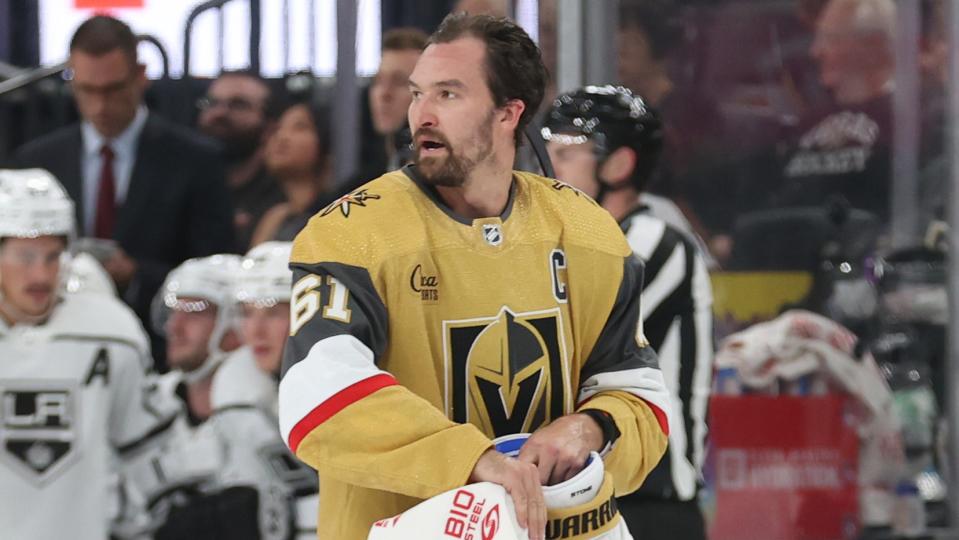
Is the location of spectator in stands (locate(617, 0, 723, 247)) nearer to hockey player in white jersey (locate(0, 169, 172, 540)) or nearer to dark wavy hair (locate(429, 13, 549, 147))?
hockey player in white jersey (locate(0, 169, 172, 540))

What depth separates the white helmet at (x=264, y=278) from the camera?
5.11 m

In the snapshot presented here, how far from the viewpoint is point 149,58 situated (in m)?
5.53

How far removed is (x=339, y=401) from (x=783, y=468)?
363 cm

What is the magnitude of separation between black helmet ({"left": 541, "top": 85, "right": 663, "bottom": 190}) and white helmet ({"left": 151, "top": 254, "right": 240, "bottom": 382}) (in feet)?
5.41

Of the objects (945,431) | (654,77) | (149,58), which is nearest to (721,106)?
(654,77)

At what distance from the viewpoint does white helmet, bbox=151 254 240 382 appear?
5.37 m

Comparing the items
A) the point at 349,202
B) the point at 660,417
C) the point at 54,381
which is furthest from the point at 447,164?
the point at 54,381

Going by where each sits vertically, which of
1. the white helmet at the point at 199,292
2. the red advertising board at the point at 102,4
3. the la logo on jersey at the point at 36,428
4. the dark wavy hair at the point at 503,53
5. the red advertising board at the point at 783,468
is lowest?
the red advertising board at the point at 783,468

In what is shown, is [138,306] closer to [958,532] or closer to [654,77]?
[654,77]

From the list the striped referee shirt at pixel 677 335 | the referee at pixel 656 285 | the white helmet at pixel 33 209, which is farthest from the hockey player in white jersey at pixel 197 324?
the striped referee shirt at pixel 677 335

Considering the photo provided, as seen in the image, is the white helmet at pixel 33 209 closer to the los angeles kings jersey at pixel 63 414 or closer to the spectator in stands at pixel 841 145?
the los angeles kings jersey at pixel 63 414

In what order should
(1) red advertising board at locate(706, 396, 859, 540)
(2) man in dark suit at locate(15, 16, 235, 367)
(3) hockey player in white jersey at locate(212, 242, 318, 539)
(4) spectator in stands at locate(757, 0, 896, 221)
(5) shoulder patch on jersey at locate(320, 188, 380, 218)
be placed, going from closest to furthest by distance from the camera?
1. (5) shoulder patch on jersey at locate(320, 188, 380, 218)
2. (3) hockey player in white jersey at locate(212, 242, 318, 539)
3. (2) man in dark suit at locate(15, 16, 235, 367)
4. (1) red advertising board at locate(706, 396, 859, 540)
5. (4) spectator in stands at locate(757, 0, 896, 221)

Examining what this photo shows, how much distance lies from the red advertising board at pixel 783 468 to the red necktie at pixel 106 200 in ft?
6.47

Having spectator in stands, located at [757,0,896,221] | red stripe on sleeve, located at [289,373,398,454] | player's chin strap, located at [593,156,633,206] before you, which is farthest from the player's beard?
spectator in stands, located at [757,0,896,221]
